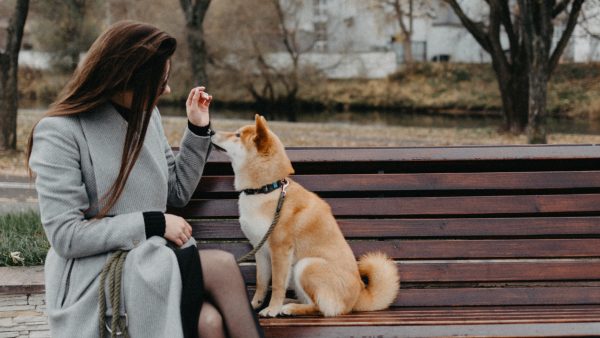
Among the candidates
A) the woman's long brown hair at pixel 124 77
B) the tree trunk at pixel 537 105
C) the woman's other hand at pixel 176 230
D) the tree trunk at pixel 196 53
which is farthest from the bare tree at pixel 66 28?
the woman's other hand at pixel 176 230

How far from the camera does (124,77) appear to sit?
8.24 feet

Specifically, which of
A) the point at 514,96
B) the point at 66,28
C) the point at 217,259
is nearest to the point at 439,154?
the point at 217,259

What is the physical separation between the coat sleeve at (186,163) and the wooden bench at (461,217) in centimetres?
32

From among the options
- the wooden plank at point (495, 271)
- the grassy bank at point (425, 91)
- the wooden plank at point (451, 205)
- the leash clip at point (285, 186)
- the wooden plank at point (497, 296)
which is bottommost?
the grassy bank at point (425, 91)

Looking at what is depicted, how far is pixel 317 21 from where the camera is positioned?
98.1 ft

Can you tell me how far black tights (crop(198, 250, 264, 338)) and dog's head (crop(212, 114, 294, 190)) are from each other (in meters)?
0.67

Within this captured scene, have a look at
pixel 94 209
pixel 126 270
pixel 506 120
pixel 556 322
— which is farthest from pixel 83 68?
pixel 506 120

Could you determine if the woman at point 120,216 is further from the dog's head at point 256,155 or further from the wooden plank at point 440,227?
the wooden plank at point 440,227

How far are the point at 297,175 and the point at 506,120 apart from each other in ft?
47.6

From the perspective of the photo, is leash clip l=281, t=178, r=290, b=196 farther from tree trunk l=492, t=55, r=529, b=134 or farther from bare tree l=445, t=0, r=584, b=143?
tree trunk l=492, t=55, r=529, b=134

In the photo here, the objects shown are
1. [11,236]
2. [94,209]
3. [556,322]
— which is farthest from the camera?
[11,236]

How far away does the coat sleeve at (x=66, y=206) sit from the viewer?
243 centimetres

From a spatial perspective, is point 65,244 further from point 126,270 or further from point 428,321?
point 428,321

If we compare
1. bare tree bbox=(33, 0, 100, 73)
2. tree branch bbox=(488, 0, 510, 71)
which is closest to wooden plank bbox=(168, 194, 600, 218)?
tree branch bbox=(488, 0, 510, 71)
